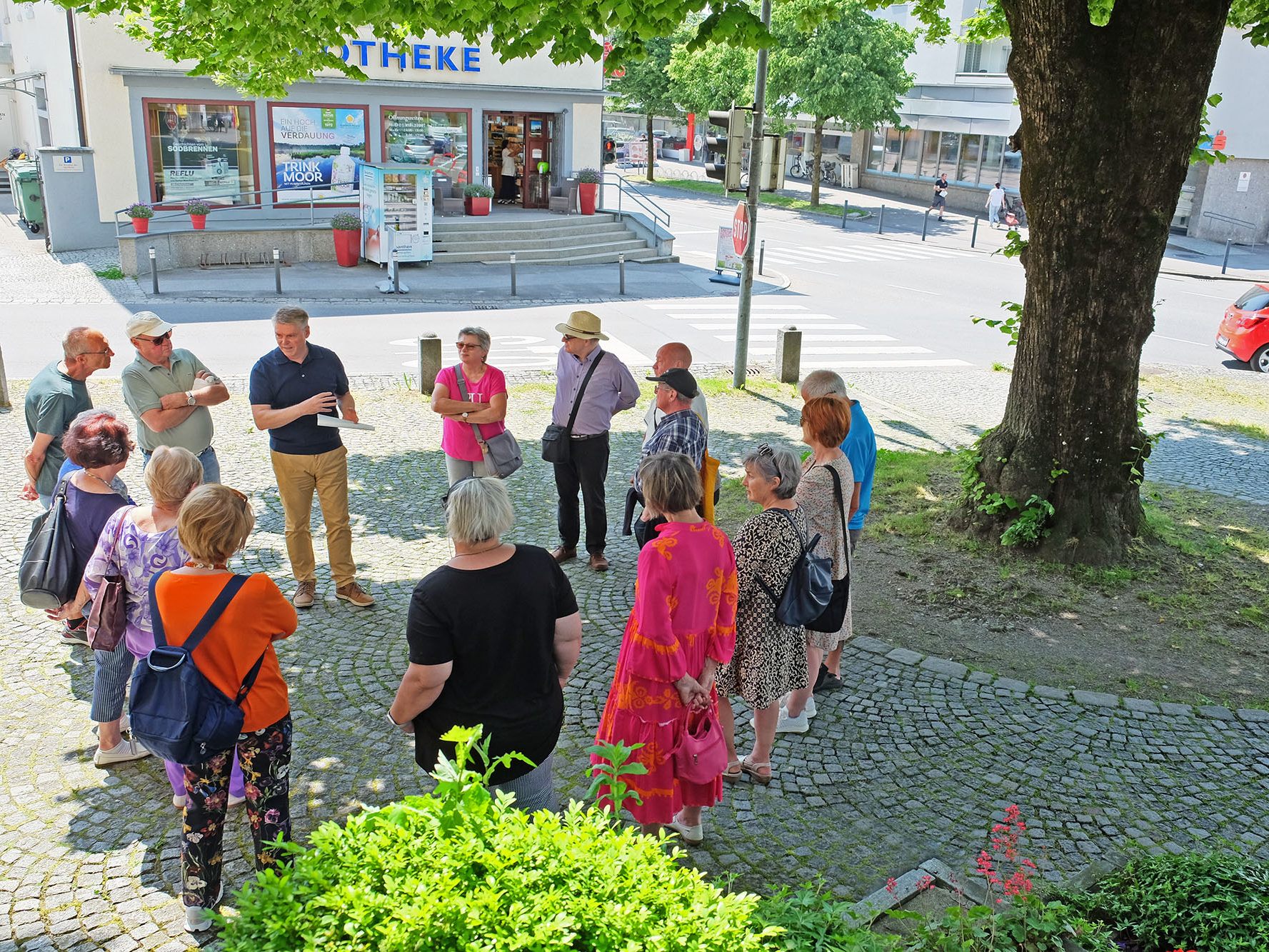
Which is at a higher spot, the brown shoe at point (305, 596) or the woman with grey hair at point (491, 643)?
the woman with grey hair at point (491, 643)

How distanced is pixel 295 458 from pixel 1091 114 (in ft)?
20.4

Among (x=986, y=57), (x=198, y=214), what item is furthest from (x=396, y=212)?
(x=986, y=57)

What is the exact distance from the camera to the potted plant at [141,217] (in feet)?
72.3

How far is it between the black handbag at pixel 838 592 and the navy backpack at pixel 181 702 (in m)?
3.04

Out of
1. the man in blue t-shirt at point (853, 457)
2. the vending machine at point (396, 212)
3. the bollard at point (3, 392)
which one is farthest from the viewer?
the vending machine at point (396, 212)

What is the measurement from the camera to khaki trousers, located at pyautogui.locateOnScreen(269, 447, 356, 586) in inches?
277

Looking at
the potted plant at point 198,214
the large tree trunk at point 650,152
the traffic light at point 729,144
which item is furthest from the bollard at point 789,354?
the large tree trunk at point 650,152

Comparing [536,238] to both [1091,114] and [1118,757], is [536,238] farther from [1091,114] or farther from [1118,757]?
[1118,757]

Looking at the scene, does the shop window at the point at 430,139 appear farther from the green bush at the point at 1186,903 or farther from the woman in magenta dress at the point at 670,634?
the green bush at the point at 1186,903

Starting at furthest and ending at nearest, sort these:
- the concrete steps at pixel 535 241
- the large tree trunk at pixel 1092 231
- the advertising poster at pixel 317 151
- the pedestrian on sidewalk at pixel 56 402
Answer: the advertising poster at pixel 317 151 < the concrete steps at pixel 535 241 < the large tree trunk at pixel 1092 231 < the pedestrian on sidewalk at pixel 56 402

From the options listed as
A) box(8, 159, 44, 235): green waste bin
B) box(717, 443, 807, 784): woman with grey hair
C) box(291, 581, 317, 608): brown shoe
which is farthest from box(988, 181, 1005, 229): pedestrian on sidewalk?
box(717, 443, 807, 784): woman with grey hair

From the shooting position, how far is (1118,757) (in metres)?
5.81

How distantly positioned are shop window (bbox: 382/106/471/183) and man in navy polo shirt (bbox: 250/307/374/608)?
21.3 m

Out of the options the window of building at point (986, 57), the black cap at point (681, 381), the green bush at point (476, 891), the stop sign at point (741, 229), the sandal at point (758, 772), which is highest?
the window of building at point (986, 57)
